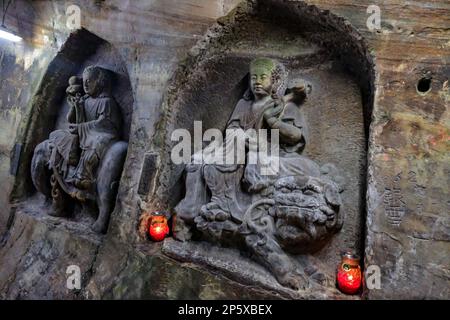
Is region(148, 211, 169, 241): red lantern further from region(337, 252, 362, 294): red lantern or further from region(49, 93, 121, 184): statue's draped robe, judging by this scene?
region(337, 252, 362, 294): red lantern

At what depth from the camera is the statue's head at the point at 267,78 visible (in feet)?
9.04

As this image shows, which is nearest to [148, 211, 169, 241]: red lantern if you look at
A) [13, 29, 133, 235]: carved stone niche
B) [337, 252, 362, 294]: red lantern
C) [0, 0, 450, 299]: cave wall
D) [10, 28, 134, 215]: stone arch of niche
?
[0, 0, 450, 299]: cave wall

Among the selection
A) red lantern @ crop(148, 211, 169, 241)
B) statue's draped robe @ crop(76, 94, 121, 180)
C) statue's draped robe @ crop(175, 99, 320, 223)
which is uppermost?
statue's draped robe @ crop(76, 94, 121, 180)

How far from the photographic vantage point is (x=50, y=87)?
3.88 m

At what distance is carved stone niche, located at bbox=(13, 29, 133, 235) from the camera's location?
3195mm

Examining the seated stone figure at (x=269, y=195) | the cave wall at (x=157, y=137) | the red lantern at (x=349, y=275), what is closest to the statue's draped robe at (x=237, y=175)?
the seated stone figure at (x=269, y=195)

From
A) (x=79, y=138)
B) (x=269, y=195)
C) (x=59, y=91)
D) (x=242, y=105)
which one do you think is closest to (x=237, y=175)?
(x=269, y=195)

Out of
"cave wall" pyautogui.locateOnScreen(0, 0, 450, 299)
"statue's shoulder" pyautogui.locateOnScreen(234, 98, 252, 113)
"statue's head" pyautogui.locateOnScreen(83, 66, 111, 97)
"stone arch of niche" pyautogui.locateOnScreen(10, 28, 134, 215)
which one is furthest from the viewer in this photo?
"stone arch of niche" pyautogui.locateOnScreen(10, 28, 134, 215)

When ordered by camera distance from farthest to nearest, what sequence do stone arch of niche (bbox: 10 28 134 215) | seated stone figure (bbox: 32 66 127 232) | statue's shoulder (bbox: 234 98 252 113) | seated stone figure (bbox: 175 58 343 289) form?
stone arch of niche (bbox: 10 28 134 215)
seated stone figure (bbox: 32 66 127 232)
statue's shoulder (bbox: 234 98 252 113)
seated stone figure (bbox: 175 58 343 289)

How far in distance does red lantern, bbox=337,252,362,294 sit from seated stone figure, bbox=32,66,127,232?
2128 millimetres

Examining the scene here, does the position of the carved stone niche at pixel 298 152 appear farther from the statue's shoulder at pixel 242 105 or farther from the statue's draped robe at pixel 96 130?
the statue's draped robe at pixel 96 130
